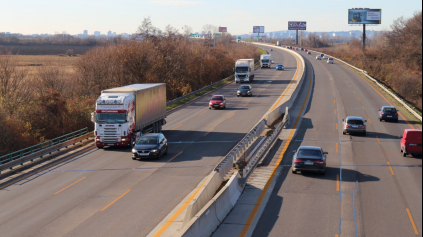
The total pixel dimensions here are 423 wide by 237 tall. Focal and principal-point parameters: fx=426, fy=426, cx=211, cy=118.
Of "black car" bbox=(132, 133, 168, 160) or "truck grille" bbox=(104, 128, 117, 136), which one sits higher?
"truck grille" bbox=(104, 128, 117, 136)

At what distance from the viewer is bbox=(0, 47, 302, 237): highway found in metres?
14.9

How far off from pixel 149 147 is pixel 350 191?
11948 millimetres

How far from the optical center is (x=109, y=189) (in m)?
19.4

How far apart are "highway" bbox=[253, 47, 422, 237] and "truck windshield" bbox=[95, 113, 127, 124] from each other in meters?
10.6

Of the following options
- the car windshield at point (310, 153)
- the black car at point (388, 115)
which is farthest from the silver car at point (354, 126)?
the car windshield at point (310, 153)

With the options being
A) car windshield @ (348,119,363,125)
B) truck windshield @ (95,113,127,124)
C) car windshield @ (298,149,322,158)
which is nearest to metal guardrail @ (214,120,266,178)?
car windshield @ (298,149,322,158)

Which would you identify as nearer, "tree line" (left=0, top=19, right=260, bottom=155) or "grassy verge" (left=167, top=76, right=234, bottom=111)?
"tree line" (left=0, top=19, right=260, bottom=155)

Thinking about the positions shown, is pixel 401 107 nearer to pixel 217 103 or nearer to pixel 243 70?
pixel 217 103

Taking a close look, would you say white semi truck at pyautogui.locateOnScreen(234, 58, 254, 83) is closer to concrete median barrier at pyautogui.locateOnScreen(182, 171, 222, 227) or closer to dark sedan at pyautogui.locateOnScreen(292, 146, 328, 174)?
dark sedan at pyautogui.locateOnScreen(292, 146, 328, 174)

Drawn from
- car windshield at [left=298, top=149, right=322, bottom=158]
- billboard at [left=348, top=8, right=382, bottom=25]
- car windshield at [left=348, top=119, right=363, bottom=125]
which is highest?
billboard at [left=348, top=8, right=382, bottom=25]

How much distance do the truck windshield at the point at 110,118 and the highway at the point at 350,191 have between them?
34.7 ft

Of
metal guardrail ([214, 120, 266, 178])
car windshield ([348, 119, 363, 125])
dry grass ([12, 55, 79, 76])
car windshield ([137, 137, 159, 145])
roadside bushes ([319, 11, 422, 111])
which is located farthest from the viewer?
dry grass ([12, 55, 79, 76])

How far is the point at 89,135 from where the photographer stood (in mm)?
32938

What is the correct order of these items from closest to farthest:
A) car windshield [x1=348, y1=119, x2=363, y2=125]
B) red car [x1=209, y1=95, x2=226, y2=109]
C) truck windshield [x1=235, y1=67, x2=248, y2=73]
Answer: car windshield [x1=348, y1=119, x2=363, y2=125] → red car [x1=209, y1=95, x2=226, y2=109] → truck windshield [x1=235, y1=67, x2=248, y2=73]
